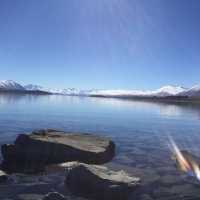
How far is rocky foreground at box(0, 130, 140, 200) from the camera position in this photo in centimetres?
1936

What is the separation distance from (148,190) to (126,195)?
1859mm

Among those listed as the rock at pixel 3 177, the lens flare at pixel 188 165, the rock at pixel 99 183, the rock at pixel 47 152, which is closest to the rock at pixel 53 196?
the rock at pixel 99 183

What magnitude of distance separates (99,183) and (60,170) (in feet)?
17.3

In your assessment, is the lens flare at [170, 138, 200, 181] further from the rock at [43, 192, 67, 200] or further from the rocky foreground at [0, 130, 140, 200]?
the rock at [43, 192, 67, 200]

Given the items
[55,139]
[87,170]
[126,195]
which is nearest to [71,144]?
[55,139]

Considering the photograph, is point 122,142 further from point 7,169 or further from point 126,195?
point 126,195

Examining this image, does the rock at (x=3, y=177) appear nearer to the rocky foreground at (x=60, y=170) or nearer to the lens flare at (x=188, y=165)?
the rocky foreground at (x=60, y=170)

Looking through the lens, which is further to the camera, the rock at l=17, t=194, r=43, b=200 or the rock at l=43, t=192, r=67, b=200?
the rock at l=17, t=194, r=43, b=200

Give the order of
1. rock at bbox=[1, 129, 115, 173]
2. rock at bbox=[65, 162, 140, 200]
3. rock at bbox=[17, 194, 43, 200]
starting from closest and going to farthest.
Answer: rock at bbox=[17, 194, 43, 200]
rock at bbox=[65, 162, 140, 200]
rock at bbox=[1, 129, 115, 173]

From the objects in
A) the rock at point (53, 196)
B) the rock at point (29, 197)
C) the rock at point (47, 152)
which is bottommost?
the rock at point (29, 197)

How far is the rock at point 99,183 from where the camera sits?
→ 19250 millimetres

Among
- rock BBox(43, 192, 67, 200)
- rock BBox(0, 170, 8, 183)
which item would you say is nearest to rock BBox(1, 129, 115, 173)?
rock BBox(0, 170, 8, 183)

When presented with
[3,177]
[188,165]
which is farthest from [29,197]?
[188,165]

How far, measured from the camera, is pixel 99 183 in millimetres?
19672
